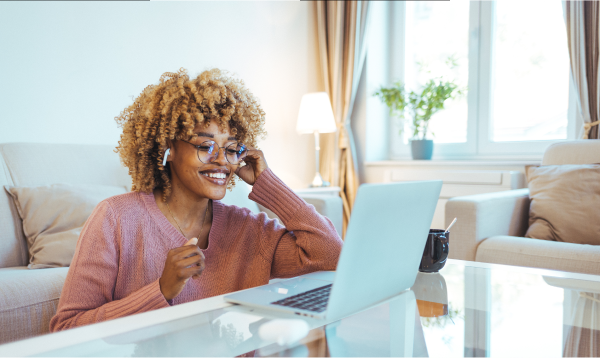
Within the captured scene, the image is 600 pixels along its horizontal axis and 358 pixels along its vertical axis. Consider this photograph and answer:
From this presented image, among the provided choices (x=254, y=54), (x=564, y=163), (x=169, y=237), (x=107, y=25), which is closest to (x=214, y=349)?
(x=169, y=237)

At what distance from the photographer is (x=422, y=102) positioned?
3203 millimetres

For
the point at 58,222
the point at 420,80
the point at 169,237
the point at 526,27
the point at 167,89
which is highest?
the point at 526,27

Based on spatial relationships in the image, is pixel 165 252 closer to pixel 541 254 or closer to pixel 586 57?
pixel 541 254

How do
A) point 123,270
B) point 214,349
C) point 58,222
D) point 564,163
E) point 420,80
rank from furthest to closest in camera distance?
point 420,80
point 564,163
point 58,222
point 123,270
point 214,349

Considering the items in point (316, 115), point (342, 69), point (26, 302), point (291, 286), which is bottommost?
point (26, 302)

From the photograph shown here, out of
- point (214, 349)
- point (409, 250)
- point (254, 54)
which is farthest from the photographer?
point (254, 54)

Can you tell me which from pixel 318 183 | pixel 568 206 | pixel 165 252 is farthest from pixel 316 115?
pixel 165 252

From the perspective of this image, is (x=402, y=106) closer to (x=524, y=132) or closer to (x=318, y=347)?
(x=524, y=132)

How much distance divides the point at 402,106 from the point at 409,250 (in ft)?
8.76

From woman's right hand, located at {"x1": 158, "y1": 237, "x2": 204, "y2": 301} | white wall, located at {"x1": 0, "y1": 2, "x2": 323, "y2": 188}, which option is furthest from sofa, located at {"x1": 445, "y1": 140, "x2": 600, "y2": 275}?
white wall, located at {"x1": 0, "y1": 2, "x2": 323, "y2": 188}

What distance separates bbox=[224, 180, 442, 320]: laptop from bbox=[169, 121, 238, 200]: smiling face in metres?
0.31

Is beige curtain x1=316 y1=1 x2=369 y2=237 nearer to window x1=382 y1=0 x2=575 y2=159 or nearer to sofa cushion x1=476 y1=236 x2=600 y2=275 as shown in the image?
window x1=382 y1=0 x2=575 y2=159

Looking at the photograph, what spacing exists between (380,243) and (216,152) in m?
0.52

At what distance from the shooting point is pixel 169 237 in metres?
1.02
